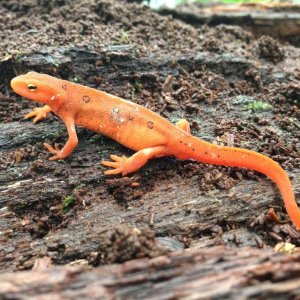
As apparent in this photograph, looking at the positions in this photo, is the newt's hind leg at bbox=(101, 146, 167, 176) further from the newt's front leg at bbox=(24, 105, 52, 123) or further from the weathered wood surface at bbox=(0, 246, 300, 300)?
the weathered wood surface at bbox=(0, 246, 300, 300)

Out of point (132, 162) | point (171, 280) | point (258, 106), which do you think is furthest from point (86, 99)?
point (171, 280)

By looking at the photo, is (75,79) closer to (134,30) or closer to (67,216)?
(134,30)

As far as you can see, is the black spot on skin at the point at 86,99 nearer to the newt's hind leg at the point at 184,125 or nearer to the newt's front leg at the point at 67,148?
the newt's front leg at the point at 67,148

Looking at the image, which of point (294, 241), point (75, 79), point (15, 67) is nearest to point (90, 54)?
point (75, 79)

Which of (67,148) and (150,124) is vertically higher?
(150,124)

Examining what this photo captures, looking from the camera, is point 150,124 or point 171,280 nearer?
point 171,280

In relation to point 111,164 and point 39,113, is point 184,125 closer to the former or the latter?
point 111,164
